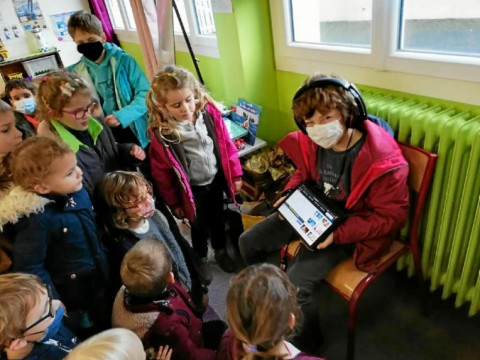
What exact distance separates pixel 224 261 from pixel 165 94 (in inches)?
40.6

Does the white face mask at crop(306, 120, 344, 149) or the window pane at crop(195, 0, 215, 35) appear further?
the window pane at crop(195, 0, 215, 35)

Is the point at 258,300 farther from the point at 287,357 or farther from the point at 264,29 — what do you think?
the point at 264,29

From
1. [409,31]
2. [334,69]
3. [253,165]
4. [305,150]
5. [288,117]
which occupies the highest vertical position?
[409,31]

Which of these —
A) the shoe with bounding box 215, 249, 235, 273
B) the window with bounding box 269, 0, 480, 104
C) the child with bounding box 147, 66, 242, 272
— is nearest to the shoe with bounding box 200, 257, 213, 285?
the shoe with bounding box 215, 249, 235, 273

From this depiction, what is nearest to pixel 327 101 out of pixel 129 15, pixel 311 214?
pixel 311 214

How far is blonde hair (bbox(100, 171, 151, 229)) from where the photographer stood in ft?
4.33

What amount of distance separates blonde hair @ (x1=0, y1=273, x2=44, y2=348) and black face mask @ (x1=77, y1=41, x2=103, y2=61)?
1394 millimetres

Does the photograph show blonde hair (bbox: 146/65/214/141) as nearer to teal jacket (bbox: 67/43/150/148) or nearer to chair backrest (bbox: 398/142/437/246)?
teal jacket (bbox: 67/43/150/148)

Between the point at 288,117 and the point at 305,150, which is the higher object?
the point at 305,150

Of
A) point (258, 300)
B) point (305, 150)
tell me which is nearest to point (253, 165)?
point (305, 150)

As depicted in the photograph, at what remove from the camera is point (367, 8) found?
1.67 metres

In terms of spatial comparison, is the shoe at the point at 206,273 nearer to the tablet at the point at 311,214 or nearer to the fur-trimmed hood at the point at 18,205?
the tablet at the point at 311,214

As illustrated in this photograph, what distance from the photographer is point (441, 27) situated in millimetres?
1453

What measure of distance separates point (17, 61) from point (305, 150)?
4.18 metres
